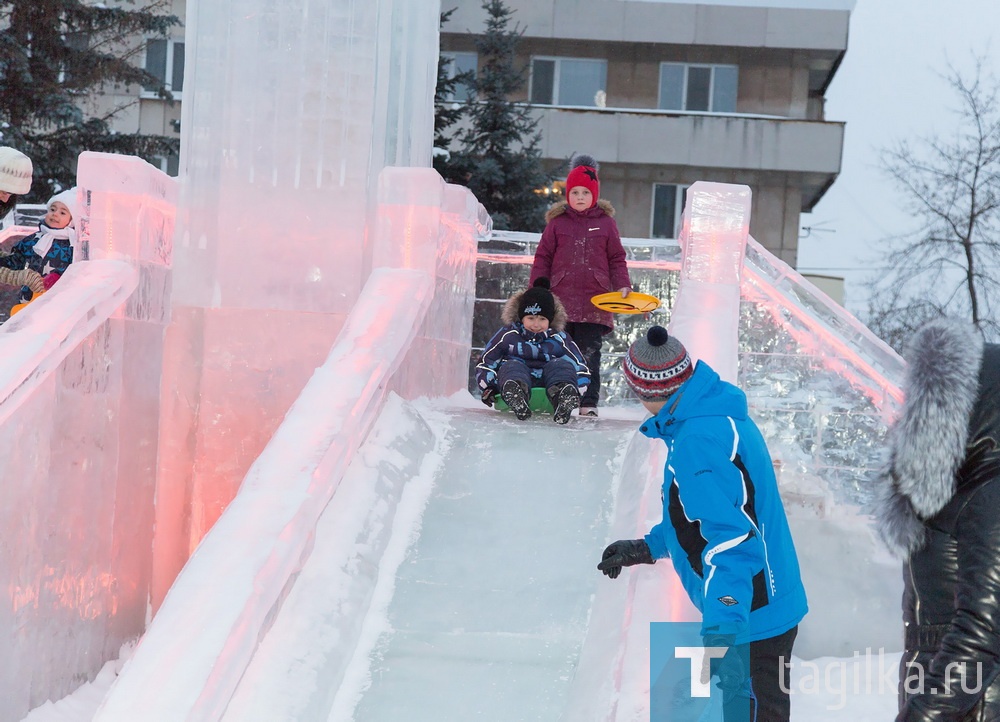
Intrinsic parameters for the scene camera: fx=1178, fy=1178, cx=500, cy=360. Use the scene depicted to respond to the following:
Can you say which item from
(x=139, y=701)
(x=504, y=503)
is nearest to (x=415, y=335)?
(x=504, y=503)

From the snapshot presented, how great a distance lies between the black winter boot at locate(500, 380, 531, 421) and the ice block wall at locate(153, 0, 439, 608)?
990 millimetres

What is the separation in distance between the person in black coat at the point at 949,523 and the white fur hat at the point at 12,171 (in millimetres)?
5784

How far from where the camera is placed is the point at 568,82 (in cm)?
2362

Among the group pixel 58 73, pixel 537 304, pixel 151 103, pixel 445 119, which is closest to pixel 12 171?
pixel 537 304

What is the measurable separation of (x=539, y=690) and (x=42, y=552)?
2.83 m

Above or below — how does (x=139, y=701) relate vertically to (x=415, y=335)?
below

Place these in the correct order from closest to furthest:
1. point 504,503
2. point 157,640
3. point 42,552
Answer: point 157,640
point 504,503
point 42,552

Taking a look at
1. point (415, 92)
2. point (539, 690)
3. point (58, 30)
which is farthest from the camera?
point (58, 30)

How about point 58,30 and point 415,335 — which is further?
point 58,30

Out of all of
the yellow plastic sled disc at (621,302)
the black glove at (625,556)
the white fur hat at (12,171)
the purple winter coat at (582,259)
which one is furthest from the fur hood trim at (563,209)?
the black glove at (625,556)

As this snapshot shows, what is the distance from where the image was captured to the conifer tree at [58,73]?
1552 cm

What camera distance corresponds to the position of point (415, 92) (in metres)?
7.10

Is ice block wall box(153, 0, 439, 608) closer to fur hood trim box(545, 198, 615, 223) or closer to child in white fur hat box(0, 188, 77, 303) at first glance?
fur hood trim box(545, 198, 615, 223)

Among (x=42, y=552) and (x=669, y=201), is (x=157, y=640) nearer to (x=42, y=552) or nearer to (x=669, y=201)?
(x=42, y=552)
